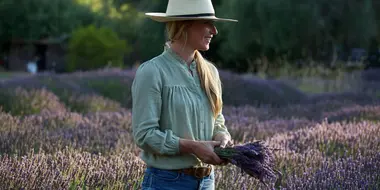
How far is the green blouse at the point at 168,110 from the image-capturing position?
2828 mm

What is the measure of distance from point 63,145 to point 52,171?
6.69ft

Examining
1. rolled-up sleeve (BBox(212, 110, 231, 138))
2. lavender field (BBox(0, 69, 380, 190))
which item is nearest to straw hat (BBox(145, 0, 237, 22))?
rolled-up sleeve (BBox(212, 110, 231, 138))

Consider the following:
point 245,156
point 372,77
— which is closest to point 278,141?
point 245,156

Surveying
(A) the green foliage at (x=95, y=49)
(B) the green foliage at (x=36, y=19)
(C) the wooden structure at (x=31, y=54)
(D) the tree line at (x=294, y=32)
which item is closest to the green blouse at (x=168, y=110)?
(D) the tree line at (x=294, y=32)

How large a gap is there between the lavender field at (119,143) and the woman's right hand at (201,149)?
1.18 m

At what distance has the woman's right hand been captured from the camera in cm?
283

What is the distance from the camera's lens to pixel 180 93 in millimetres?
2926

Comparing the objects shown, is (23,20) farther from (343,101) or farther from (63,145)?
(63,145)

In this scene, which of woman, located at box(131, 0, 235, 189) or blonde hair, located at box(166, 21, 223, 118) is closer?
woman, located at box(131, 0, 235, 189)

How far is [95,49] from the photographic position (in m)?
34.6

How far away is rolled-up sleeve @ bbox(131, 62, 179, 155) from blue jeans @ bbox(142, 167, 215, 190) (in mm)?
113

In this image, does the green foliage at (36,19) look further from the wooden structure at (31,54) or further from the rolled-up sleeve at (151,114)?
the rolled-up sleeve at (151,114)

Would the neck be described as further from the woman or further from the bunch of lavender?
the bunch of lavender

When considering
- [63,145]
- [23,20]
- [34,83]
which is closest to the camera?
[63,145]
